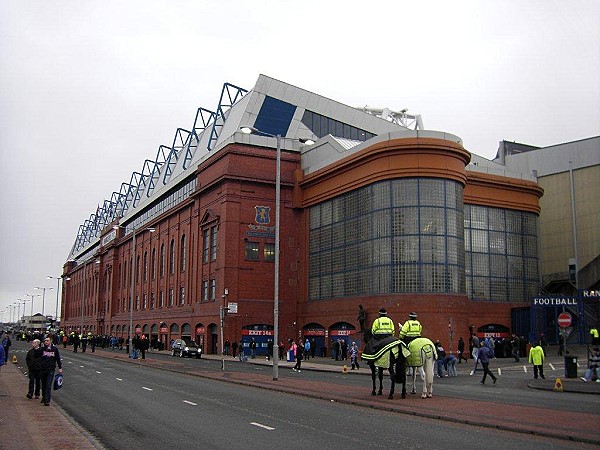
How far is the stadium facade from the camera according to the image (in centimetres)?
4675

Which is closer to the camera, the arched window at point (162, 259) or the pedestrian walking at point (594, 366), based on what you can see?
the pedestrian walking at point (594, 366)

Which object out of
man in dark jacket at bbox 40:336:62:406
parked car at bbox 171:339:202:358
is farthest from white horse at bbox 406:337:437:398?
parked car at bbox 171:339:202:358

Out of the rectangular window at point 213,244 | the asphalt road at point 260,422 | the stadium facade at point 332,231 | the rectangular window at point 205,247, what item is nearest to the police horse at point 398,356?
the asphalt road at point 260,422

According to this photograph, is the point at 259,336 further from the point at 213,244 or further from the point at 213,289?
the point at 213,244

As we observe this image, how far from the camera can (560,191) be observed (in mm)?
64000

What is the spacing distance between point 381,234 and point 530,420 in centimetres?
3492

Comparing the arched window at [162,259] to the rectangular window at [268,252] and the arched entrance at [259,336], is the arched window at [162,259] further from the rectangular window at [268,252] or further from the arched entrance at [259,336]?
the arched entrance at [259,336]

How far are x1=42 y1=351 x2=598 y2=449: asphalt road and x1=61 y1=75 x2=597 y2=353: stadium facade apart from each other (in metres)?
23.1

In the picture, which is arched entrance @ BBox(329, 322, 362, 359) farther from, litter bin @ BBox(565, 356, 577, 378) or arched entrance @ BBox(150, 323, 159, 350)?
arched entrance @ BBox(150, 323, 159, 350)

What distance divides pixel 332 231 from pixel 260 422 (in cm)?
4211

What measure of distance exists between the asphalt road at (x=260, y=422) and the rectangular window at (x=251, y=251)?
36553mm

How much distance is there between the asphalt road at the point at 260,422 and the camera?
11.2 metres

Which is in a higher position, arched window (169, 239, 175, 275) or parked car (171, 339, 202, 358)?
arched window (169, 239, 175, 275)

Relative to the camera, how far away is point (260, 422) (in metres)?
13.7
